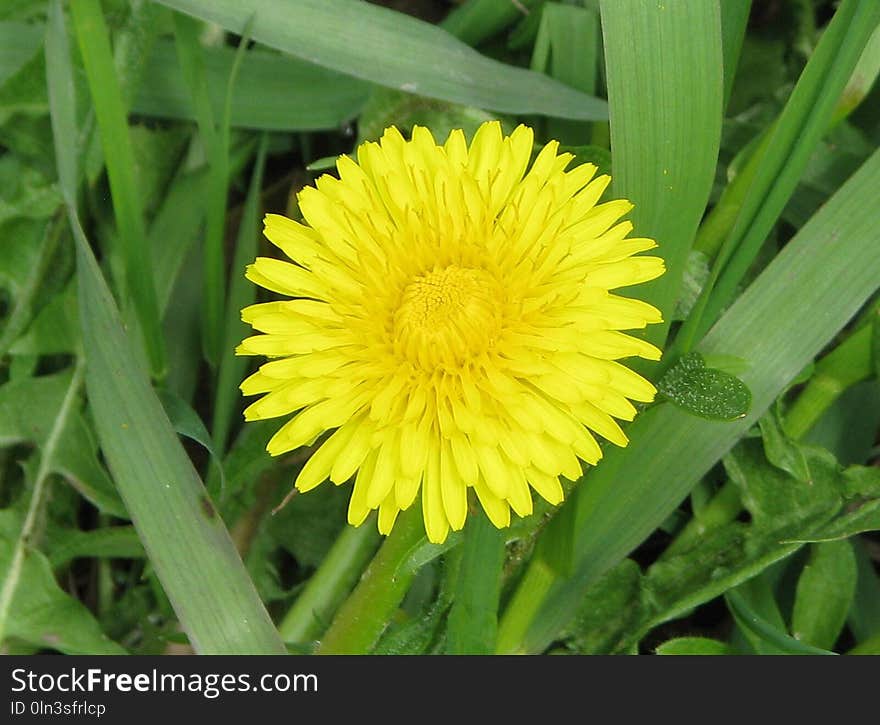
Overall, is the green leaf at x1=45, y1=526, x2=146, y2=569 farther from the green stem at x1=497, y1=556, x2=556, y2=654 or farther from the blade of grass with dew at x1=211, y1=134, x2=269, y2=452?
the green stem at x1=497, y1=556, x2=556, y2=654

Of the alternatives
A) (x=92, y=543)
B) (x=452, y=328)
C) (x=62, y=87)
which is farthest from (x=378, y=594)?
(x=62, y=87)

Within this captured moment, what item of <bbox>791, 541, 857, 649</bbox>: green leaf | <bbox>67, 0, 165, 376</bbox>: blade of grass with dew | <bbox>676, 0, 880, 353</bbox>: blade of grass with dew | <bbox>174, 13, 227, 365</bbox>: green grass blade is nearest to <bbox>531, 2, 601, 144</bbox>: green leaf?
<bbox>676, 0, 880, 353</bbox>: blade of grass with dew

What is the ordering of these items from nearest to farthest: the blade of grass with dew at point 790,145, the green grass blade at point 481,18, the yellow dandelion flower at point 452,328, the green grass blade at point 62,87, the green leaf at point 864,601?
the yellow dandelion flower at point 452,328 < the blade of grass with dew at point 790,145 < the green grass blade at point 62,87 < the green leaf at point 864,601 < the green grass blade at point 481,18

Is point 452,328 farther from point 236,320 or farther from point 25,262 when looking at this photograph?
point 25,262

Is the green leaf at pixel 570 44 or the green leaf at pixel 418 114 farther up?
the green leaf at pixel 570 44

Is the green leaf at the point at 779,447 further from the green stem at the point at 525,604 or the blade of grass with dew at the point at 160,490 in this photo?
the blade of grass with dew at the point at 160,490

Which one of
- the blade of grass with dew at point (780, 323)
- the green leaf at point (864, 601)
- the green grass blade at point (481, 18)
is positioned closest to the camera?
the blade of grass with dew at point (780, 323)

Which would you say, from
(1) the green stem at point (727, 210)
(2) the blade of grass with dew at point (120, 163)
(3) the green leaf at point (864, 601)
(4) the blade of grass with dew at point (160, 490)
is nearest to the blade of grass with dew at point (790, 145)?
(1) the green stem at point (727, 210)
